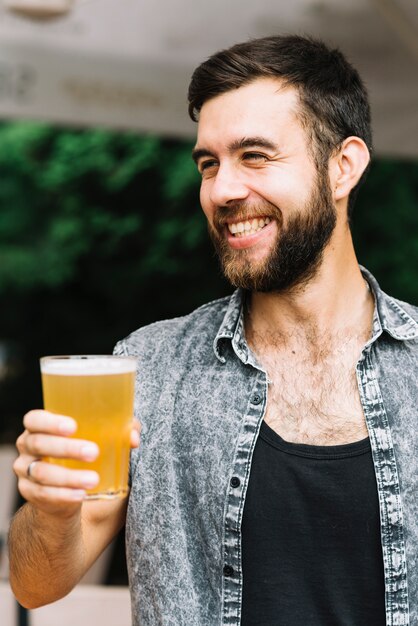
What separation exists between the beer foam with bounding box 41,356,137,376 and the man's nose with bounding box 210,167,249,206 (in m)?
0.65

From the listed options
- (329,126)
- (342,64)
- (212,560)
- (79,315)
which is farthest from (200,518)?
(79,315)

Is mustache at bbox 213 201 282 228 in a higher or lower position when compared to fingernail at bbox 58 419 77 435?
higher

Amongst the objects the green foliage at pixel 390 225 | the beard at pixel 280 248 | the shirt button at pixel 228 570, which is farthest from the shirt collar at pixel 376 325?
the green foliage at pixel 390 225

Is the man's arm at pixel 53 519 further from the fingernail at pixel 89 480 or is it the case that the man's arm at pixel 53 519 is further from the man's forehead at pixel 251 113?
the man's forehead at pixel 251 113

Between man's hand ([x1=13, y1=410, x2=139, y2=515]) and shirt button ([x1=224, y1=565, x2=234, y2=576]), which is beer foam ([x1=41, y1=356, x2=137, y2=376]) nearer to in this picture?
man's hand ([x1=13, y1=410, x2=139, y2=515])

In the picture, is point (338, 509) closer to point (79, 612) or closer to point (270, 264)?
point (270, 264)

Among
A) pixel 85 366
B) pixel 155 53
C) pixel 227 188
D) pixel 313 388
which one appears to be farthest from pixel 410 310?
pixel 155 53

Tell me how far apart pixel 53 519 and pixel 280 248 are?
0.82m

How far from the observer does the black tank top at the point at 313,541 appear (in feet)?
5.70

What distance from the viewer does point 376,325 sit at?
2.01 meters

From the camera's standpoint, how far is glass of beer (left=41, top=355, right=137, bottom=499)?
1311 millimetres

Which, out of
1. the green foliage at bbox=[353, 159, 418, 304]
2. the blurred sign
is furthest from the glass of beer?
the green foliage at bbox=[353, 159, 418, 304]

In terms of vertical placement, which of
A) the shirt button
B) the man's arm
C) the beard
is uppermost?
the beard

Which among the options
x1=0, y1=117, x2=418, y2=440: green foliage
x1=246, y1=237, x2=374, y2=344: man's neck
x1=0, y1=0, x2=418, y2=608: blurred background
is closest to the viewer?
x1=246, y1=237, x2=374, y2=344: man's neck
